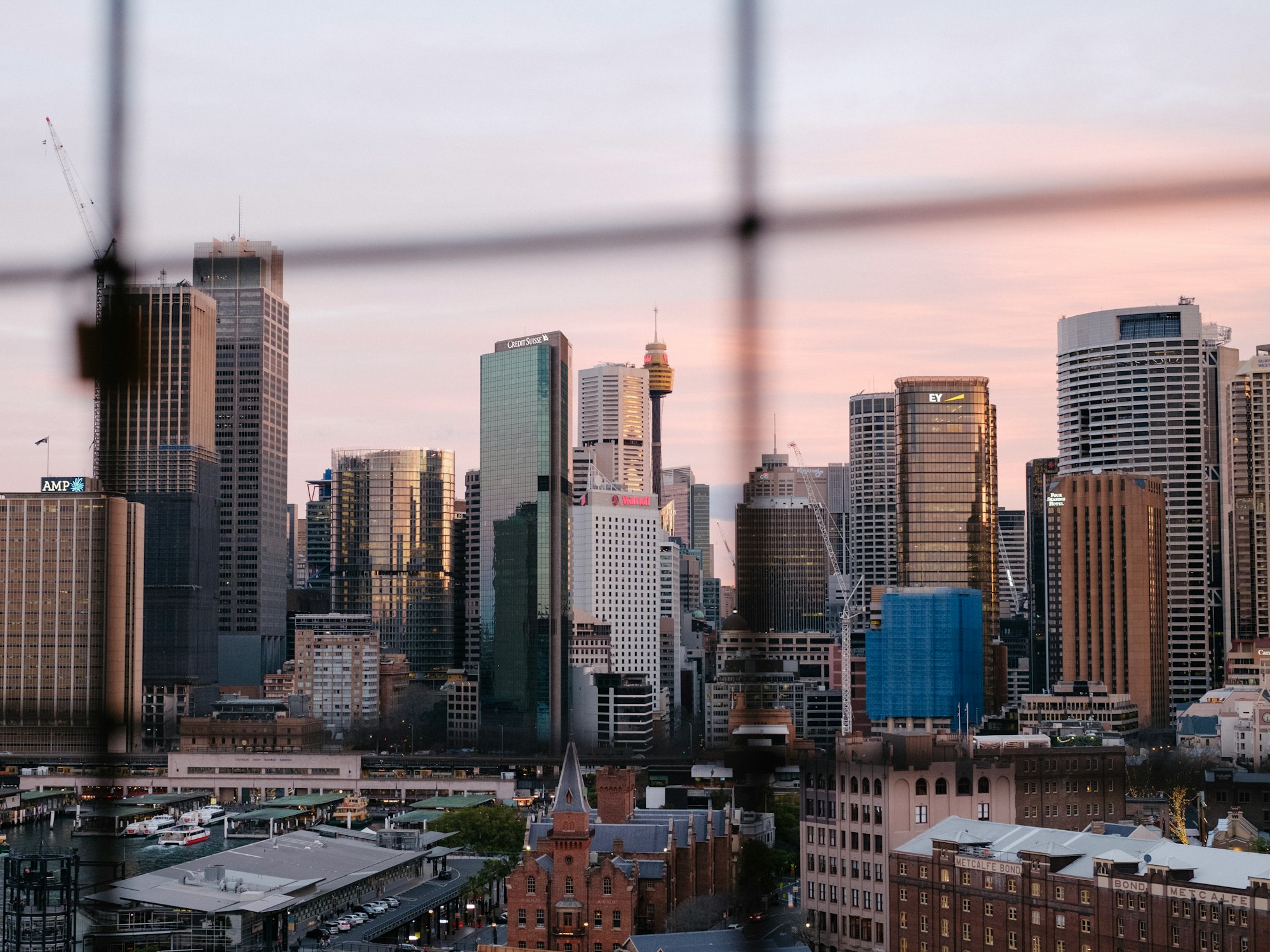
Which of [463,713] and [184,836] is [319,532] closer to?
[463,713]

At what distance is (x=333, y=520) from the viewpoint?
54438 mm

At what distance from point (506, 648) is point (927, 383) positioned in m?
17.3

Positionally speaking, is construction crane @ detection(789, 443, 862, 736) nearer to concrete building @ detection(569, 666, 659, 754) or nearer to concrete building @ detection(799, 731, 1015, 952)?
concrete building @ detection(569, 666, 659, 754)

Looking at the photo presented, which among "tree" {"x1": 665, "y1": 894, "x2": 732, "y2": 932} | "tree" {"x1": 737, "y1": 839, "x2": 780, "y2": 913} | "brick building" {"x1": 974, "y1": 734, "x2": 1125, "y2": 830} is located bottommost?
"tree" {"x1": 665, "y1": 894, "x2": 732, "y2": 932}

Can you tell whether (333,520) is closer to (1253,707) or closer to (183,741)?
(183,741)

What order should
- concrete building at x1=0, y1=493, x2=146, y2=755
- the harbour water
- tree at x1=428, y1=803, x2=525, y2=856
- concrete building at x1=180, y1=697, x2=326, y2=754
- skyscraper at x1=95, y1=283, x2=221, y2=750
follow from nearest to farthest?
1. concrete building at x1=0, y1=493, x2=146, y2=755
2. the harbour water
3. tree at x1=428, y1=803, x2=525, y2=856
4. concrete building at x1=180, y1=697, x2=326, y2=754
5. skyscraper at x1=95, y1=283, x2=221, y2=750

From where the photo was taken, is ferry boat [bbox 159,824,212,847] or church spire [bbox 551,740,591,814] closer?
church spire [bbox 551,740,591,814]

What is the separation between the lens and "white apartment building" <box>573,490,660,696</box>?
151 ft

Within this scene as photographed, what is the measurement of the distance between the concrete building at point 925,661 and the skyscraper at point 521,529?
31.6 ft

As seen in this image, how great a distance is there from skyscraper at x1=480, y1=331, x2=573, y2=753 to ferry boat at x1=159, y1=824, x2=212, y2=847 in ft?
48.8

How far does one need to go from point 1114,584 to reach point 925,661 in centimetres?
593

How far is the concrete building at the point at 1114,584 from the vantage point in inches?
1580

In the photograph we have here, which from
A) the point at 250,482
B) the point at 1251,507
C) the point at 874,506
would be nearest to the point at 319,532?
the point at 250,482

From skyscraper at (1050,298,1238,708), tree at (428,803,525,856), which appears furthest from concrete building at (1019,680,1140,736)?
tree at (428,803,525,856)
